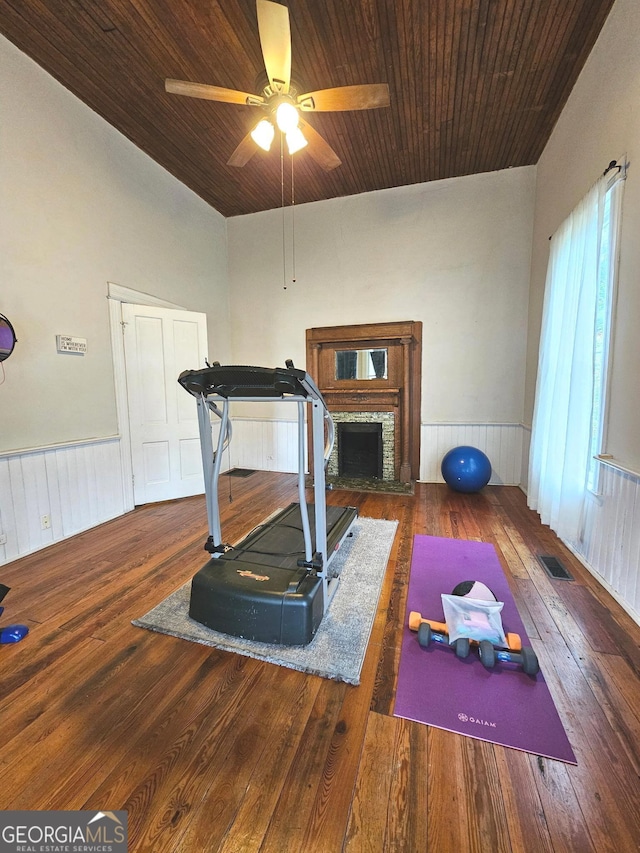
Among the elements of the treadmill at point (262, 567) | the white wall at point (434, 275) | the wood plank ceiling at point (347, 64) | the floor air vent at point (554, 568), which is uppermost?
the wood plank ceiling at point (347, 64)

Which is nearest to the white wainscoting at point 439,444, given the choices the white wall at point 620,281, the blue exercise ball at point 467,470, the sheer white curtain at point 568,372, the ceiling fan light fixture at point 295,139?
the blue exercise ball at point 467,470

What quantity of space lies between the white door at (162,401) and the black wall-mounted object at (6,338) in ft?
3.84

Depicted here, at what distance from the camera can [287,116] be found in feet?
8.40

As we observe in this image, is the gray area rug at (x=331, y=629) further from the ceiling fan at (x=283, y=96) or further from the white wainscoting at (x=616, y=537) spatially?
the ceiling fan at (x=283, y=96)

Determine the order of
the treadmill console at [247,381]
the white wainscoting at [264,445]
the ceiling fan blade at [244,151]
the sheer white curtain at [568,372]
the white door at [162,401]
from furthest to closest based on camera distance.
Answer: the white wainscoting at [264,445], the white door at [162,401], the ceiling fan blade at [244,151], the sheer white curtain at [568,372], the treadmill console at [247,381]

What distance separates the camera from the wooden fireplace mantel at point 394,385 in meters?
4.65

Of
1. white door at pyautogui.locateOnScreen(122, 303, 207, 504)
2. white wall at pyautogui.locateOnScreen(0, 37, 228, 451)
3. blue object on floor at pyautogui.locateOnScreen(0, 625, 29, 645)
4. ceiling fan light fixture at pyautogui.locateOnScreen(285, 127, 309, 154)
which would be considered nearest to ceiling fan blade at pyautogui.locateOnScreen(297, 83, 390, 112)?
ceiling fan light fixture at pyautogui.locateOnScreen(285, 127, 309, 154)

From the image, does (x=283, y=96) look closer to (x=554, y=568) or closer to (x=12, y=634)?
(x=12, y=634)

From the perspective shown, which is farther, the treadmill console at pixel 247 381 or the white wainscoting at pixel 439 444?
the white wainscoting at pixel 439 444

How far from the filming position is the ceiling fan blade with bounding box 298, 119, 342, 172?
2799mm

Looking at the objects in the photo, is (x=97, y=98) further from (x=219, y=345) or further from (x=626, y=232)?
(x=626, y=232)

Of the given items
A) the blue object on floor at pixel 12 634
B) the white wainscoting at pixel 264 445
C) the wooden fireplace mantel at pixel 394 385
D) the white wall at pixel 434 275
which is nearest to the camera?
the blue object on floor at pixel 12 634

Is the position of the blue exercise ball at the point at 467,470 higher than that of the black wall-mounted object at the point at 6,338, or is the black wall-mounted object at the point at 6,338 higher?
the black wall-mounted object at the point at 6,338

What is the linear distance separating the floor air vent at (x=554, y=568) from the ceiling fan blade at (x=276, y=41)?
381 centimetres
